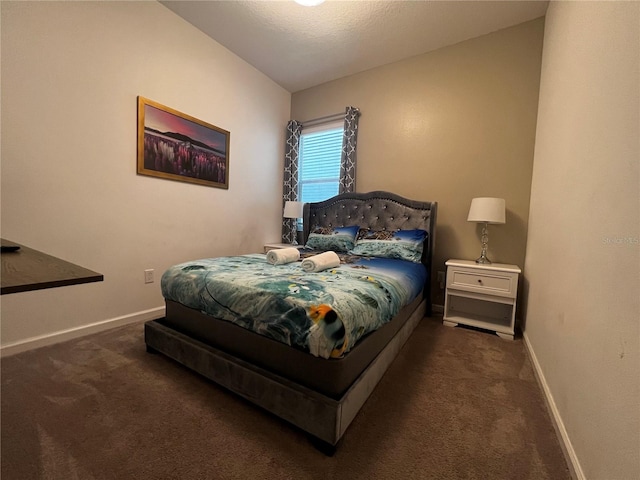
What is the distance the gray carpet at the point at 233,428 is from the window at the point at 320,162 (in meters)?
2.67

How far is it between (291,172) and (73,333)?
297 cm

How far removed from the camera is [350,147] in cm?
340

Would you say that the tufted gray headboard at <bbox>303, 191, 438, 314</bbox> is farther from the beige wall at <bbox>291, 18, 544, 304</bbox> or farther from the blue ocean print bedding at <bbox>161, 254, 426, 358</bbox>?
the blue ocean print bedding at <bbox>161, 254, 426, 358</bbox>

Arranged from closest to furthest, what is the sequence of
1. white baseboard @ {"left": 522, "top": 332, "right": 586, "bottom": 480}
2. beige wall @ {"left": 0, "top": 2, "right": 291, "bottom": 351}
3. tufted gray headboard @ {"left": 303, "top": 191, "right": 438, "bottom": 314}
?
white baseboard @ {"left": 522, "top": 332, "right": 586, "bottom": 480} → beige wall @ {"left": 0, "top": 2, "right": 291, "bottom": 351} → tufted gray headboard @ {"left": 303, "top": 191, "right": 438, "bottom": 314}

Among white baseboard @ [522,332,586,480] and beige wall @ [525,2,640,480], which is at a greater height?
beige wall @ [525,2,640,480]

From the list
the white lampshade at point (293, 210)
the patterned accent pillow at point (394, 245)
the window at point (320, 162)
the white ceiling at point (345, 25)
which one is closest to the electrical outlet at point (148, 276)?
the white lampshade at point (293, 210)

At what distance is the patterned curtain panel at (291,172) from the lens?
389 cm

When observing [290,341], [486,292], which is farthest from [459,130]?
[290,341]

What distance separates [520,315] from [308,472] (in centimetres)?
247

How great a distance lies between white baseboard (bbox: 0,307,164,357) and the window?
2.45 m

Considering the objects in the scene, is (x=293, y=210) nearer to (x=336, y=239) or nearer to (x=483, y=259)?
(x=336, y=239)

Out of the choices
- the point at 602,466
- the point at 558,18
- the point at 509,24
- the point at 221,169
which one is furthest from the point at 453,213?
the point at 221,169

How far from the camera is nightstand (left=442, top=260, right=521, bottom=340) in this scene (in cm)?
A: 225

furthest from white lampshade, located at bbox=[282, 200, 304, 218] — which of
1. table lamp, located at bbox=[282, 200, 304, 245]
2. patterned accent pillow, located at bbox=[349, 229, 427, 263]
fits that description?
patterned accent pillow, located at bbox=[349, 229, 427, 263]
